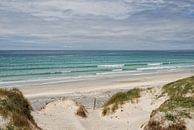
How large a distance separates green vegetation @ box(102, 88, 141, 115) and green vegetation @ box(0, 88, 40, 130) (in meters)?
6.06

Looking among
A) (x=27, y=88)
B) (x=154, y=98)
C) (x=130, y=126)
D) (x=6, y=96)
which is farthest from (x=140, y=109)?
(x=27, y=88)

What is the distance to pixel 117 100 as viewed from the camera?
2173 cm

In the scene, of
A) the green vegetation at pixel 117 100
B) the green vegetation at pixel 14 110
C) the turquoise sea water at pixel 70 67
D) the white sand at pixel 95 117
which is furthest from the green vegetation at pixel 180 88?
the turquoise sea water at pixel 70 67

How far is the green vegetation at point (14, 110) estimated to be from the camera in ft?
41.8

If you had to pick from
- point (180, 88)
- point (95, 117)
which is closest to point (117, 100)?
point (95, 117)

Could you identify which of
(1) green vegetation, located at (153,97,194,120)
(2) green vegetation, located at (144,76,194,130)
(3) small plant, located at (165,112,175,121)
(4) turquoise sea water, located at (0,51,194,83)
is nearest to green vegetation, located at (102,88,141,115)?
(2) green vegetation, located at (144,76,194,130)

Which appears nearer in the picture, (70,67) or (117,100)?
(117,100)

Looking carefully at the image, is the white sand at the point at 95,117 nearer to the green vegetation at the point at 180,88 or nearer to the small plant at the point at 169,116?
the green vegetation at the point at 180,88

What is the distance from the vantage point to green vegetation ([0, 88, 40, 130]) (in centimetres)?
1275

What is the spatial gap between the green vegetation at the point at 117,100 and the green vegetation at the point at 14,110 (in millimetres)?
6063

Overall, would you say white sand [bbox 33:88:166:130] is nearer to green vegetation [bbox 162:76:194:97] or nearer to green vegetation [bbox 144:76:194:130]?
green vegetation [bbox 162:76:194:97]

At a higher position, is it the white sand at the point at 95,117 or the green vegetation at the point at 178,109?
the green vegetation at the point at 178,109

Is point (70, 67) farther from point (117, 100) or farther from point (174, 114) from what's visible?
point (174, 114)

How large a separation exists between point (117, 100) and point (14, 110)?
901 centimetres
